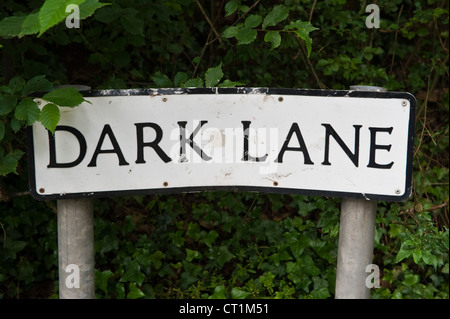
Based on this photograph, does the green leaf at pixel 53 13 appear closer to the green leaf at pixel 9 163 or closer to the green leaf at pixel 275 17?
the green leaf at pixel 9 163

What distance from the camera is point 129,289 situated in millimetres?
2637

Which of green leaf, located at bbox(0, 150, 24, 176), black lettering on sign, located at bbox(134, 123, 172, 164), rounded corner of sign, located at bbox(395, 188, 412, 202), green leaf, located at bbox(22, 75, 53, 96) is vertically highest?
green leaf, located at bbox(22, 75, 53, 96)

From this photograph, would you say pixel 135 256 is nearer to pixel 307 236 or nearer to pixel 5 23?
pixel 307 236

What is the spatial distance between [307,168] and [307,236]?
1.60 meters

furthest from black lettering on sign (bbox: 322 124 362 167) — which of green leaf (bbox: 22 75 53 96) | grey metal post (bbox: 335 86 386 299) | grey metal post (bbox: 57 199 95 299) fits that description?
green leaf (bbox: 22 75 53 96)

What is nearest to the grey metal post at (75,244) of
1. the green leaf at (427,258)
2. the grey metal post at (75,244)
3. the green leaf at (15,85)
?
the grey metal post at (75,244)

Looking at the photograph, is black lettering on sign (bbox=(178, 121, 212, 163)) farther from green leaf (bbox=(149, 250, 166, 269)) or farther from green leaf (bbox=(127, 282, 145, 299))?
green leaf (bbox=(149, 250, 166, 269))

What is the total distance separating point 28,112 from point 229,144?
0.52m

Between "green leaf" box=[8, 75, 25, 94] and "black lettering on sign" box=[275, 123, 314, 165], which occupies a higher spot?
"green leaf" box=[8, 75, 25, 94]

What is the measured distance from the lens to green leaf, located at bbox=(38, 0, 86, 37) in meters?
1.01

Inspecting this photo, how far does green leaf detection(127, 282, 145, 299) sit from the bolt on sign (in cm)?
136

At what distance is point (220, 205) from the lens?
299cm
